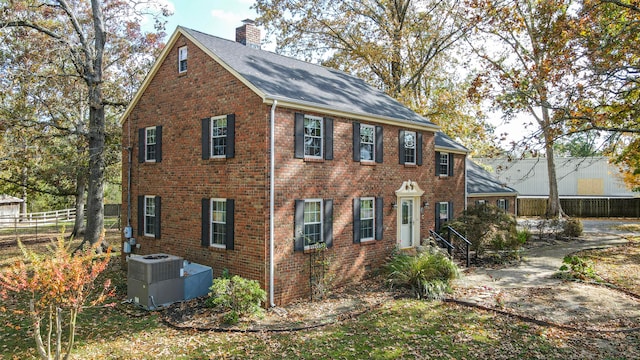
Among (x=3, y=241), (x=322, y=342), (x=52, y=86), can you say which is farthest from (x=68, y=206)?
(x=322, y=342)

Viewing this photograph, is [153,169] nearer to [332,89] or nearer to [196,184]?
[196,184]

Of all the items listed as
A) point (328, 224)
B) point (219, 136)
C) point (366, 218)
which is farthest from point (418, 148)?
point (219, 136)

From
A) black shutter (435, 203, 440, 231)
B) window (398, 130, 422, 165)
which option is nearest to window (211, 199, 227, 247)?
window (398, 130, 422, 165)

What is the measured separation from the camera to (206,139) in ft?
42.9

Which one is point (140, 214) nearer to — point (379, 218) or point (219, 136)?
point (219, 136)

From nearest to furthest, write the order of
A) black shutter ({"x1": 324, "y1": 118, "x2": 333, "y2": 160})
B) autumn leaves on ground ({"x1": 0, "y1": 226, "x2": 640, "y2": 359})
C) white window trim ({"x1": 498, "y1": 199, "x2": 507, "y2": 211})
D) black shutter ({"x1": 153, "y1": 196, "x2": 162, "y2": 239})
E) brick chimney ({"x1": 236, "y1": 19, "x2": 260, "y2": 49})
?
autumn leaves on ground ({"x1": 0, "y1": 226, "x2": 640, "y2": 359}), black shutter ({"x1": 324, "y1": 118, "x2": 333, "y2": 160}), black shutter ({"x1": 153, "y1": 196, "x2": 162, "y2": 239}), brick chimney ({"x1": 236, "y1": 19, "x2": 260, "y2": 49}), white window trim ({"x1": 498, "y1": 199, "x2": 507, "y2": 211})

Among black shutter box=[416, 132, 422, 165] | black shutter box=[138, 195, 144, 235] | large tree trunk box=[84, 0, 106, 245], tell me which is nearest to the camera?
black shutter box=[138, 195, 144, 235]

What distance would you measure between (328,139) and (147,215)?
7.48 metres

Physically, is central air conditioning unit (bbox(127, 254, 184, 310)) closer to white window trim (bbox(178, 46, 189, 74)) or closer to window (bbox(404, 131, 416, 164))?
white window trim (bbox(178, 46, 189, 74))

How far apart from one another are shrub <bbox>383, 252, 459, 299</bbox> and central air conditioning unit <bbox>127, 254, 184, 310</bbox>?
21.0ft

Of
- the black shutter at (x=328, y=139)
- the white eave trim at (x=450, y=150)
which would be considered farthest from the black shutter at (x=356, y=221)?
the white eave trim at (x=450, y=150)

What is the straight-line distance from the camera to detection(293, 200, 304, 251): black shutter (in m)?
12.0

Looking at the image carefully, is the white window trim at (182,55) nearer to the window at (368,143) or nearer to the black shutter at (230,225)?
the black shutter at (230,225)

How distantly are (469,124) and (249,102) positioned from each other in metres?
21.2
